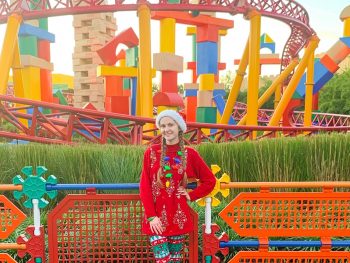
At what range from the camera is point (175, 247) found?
2.30 m

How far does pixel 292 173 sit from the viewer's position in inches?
145

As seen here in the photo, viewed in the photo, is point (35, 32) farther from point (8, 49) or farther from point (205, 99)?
point (205, 99)

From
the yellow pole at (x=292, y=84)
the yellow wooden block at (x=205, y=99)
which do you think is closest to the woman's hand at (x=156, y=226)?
the yellow pole at (x=292, y=84)

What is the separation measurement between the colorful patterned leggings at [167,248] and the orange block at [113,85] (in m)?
9.51

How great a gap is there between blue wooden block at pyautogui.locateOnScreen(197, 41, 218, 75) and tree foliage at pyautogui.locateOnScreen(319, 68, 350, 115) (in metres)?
12.2

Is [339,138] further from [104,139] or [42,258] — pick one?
[104,139]

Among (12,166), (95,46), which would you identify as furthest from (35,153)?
(95,46)

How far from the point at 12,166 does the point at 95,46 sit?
10.9 metres

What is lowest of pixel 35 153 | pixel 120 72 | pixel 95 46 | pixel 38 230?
pixel 38 230

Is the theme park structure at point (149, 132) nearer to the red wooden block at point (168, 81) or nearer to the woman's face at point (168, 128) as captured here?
the red wooden block at point (168, 81)

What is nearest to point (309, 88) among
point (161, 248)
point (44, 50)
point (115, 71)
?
point (115, 71)

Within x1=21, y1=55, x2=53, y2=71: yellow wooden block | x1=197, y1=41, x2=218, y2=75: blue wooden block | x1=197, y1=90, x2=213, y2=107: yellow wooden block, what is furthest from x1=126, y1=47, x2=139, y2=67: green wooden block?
x1=21, y1=55, x2=53, y2=71: yellow wooden block

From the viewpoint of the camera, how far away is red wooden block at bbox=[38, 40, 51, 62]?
39.1 feet

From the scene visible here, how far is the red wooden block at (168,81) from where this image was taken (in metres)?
10.1
